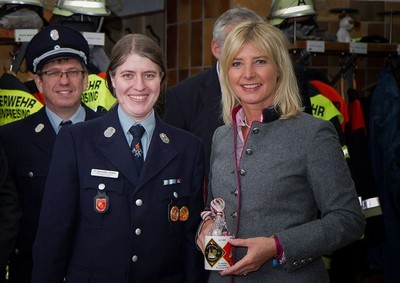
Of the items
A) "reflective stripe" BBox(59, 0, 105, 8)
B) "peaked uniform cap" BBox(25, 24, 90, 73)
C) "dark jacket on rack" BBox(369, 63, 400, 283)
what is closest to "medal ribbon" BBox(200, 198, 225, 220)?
"peaked uniform cap" BBox(25, 24, 90, 73)

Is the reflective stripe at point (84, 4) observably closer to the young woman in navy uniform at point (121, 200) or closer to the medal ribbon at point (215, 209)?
the young woman in navy uniform at point (121, 200)

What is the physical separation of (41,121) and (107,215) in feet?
2.86

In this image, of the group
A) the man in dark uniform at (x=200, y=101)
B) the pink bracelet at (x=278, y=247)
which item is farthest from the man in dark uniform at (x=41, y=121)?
the pink bracelet at (x=278, y=247)

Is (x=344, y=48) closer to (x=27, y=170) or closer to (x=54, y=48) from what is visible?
(x=54, y=48)

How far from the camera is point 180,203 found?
8.75 feet

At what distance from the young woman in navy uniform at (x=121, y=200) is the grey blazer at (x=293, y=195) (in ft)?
0.61

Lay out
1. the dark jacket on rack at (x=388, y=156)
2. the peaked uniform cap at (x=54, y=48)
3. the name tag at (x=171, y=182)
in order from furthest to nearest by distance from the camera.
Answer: the dark jacket on rack at (x=388, y=156) → the peaked uniform cap at (x=54, y=48) → the name tag at (x=171, y=182)

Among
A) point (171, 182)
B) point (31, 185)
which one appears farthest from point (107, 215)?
point (31, 185)

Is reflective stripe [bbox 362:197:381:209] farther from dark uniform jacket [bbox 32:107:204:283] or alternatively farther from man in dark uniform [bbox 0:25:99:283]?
dark uniform jacket [bbox 32:107:204:283]

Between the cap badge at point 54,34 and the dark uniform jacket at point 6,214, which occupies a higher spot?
the cap badge at point 54,34

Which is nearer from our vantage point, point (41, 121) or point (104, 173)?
point (104, 173)

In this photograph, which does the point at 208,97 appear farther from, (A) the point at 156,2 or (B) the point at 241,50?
(A) the point at 156,2

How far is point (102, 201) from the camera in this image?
8.32 ft

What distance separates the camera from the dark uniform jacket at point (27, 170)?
3123mm
